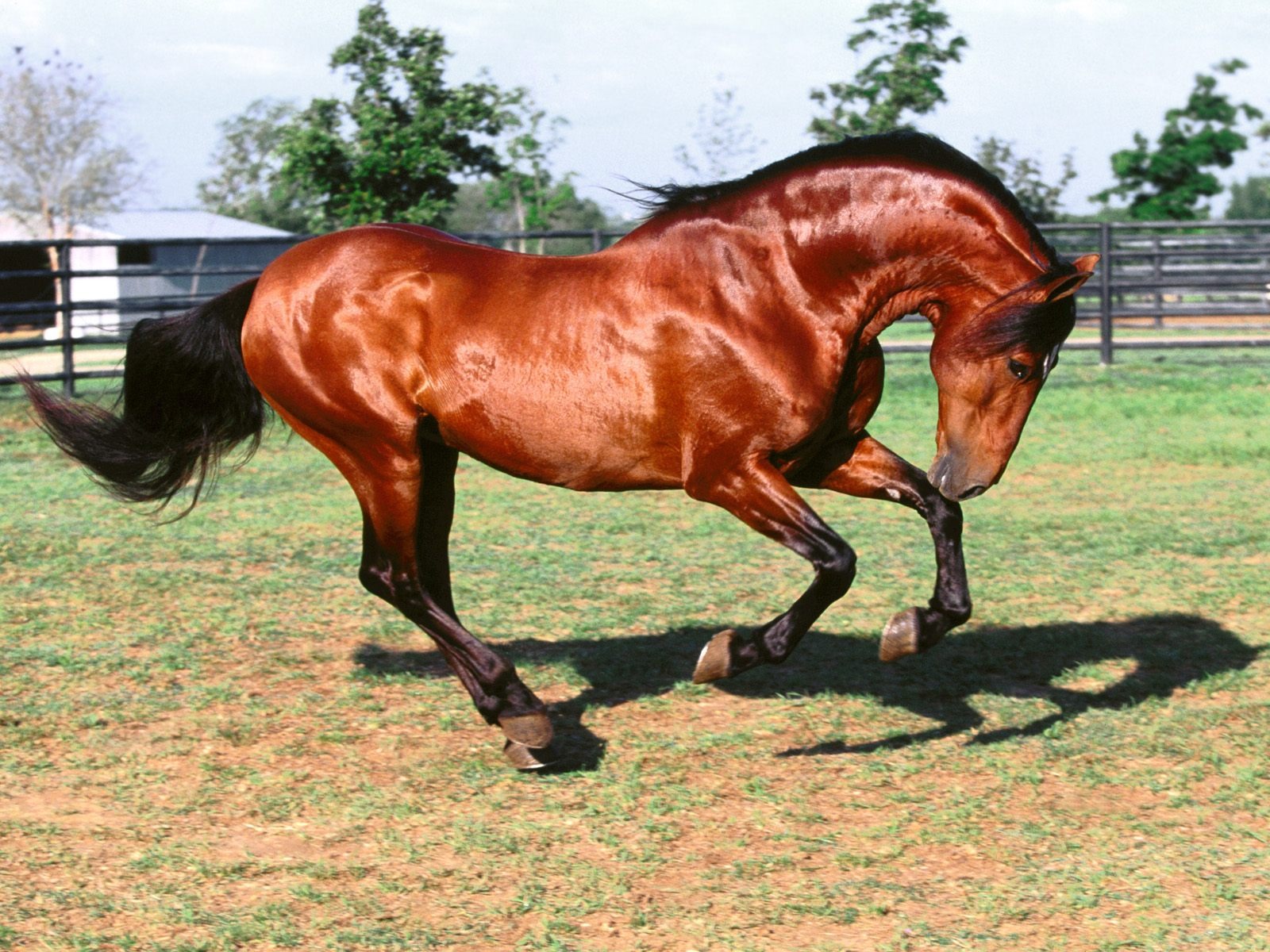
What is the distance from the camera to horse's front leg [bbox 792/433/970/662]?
4328 millimetres

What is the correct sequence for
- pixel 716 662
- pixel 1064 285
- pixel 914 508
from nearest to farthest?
pixel 1064 285 < pixel 716 662 < pixel 914 508

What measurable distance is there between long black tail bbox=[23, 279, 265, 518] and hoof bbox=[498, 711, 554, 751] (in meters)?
1.62

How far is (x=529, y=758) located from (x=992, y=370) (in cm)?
187

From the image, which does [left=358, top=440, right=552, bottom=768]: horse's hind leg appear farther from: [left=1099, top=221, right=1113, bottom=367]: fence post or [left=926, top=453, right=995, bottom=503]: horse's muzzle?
[left=1099, top=221, right=1113, bottom=367]: fence post

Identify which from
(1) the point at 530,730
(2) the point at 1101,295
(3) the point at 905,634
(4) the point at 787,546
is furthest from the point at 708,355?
(2) the point at 1101,295

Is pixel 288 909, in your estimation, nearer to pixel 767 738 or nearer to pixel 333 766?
pixel 333 766

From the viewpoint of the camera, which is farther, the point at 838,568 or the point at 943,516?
the point at 943,516

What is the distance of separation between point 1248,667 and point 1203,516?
329 centimetres

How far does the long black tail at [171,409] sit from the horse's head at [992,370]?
8.42 feet

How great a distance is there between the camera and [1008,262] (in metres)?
4.24

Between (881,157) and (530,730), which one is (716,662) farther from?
(881,157)

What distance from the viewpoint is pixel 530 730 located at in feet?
14.8

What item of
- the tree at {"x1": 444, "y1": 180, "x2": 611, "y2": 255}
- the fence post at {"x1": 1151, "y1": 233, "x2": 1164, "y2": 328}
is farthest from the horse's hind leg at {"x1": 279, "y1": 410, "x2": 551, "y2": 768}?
the fence post at {"x1": 1151, "y1": 233, "x2": 1164, "y2": 328}

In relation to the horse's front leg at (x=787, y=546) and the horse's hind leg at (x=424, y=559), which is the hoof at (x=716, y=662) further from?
the horse's hind leg at (x=424, y=559)
